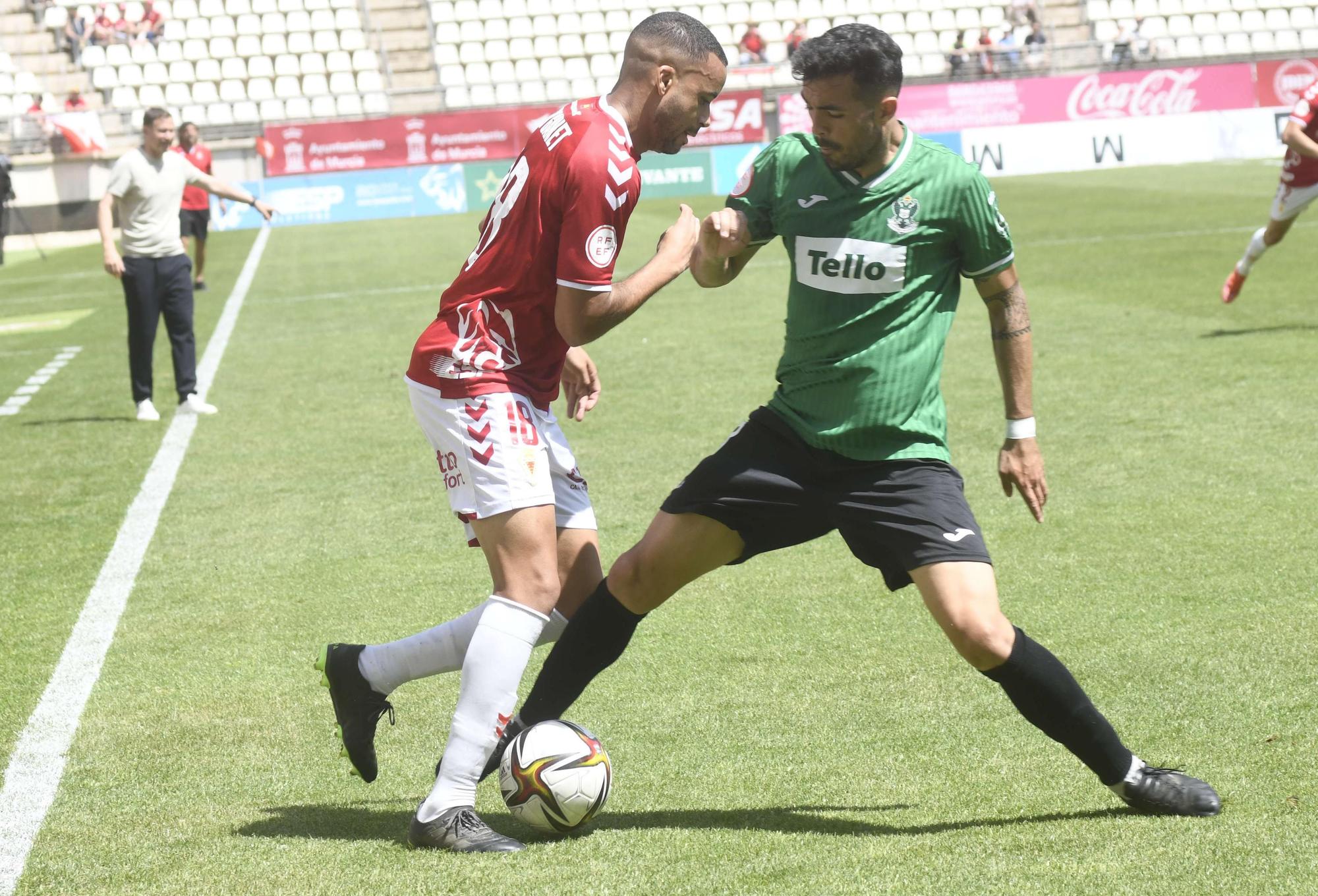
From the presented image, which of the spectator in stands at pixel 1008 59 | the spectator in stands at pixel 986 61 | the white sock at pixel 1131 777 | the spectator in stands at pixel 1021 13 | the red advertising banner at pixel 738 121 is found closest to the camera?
the white sock at pixel 1131 777

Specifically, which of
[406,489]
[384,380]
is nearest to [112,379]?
[384,380]

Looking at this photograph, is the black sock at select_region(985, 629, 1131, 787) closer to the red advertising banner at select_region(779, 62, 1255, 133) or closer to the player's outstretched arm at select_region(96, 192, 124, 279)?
the player's outstretched arm at select_region(96, 192, 124, 279)

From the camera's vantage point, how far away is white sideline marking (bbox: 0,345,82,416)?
12059mm

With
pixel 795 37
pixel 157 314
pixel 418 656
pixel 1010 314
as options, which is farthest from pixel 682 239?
pixel 795 37

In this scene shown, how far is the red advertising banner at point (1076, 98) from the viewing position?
111ft

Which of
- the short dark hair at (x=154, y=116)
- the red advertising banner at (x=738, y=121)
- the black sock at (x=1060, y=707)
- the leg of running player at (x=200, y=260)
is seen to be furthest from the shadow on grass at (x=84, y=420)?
Result: the red advertising banner at (x=738, y=121)

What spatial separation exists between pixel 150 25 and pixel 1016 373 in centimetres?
3790

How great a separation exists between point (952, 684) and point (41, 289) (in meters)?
19.8

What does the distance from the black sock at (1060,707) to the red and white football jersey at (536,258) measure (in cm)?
137

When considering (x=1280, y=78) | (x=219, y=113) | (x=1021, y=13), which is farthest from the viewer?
(x=1021, y=13)

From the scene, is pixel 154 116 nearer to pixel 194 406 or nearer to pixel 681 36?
pixel 194 406

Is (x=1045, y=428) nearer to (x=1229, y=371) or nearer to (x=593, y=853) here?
(x=1229, y=371)

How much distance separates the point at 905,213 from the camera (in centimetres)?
391

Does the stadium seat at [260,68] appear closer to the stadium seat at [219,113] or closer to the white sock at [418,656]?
the stadium seat at [219,113]
